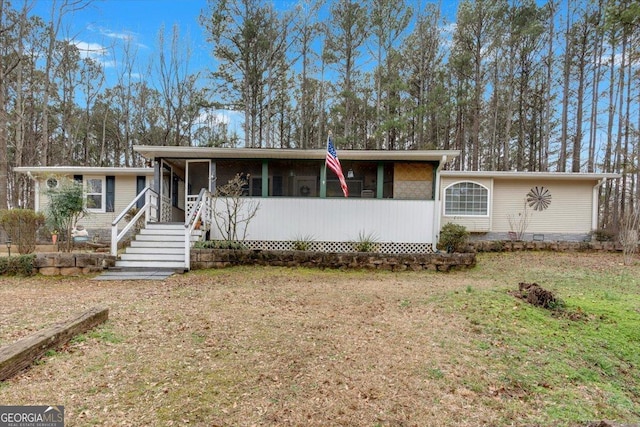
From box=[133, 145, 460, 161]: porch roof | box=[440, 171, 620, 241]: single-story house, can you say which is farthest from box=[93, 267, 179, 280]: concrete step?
box=[440, 171, 620, 241]: single-story house

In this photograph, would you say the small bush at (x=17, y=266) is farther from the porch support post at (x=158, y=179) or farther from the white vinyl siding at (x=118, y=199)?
the white vinyl siding at (x=118, y=199)

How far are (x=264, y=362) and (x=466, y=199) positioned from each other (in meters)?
11.3

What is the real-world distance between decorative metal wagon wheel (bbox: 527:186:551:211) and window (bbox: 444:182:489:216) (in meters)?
1.73

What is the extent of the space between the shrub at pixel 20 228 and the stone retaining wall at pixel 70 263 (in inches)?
112

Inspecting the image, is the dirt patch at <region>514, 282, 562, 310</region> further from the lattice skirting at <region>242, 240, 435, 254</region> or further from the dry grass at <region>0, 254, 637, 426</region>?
the lattice skirting at <region>242, 240, 435, 254</region>

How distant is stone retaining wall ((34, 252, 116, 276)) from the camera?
22.2ft

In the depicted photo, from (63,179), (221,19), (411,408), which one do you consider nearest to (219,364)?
(411,408)

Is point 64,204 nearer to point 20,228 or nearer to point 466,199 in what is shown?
point 20,228

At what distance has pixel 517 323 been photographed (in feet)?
13.3

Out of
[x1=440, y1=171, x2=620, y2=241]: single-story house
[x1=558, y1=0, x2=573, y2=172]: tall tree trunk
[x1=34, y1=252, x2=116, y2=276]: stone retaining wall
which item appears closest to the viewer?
[x1=34, y1=252, x2=116, y2=276]: stone retaining wall

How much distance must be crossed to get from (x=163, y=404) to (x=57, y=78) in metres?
24.1

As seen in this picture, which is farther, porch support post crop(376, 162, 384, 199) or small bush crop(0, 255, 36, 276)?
porch support post crop(376, 162, 384, 199)

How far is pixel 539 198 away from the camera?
39.5 feet

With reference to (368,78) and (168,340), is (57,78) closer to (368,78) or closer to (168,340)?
(368,78)
